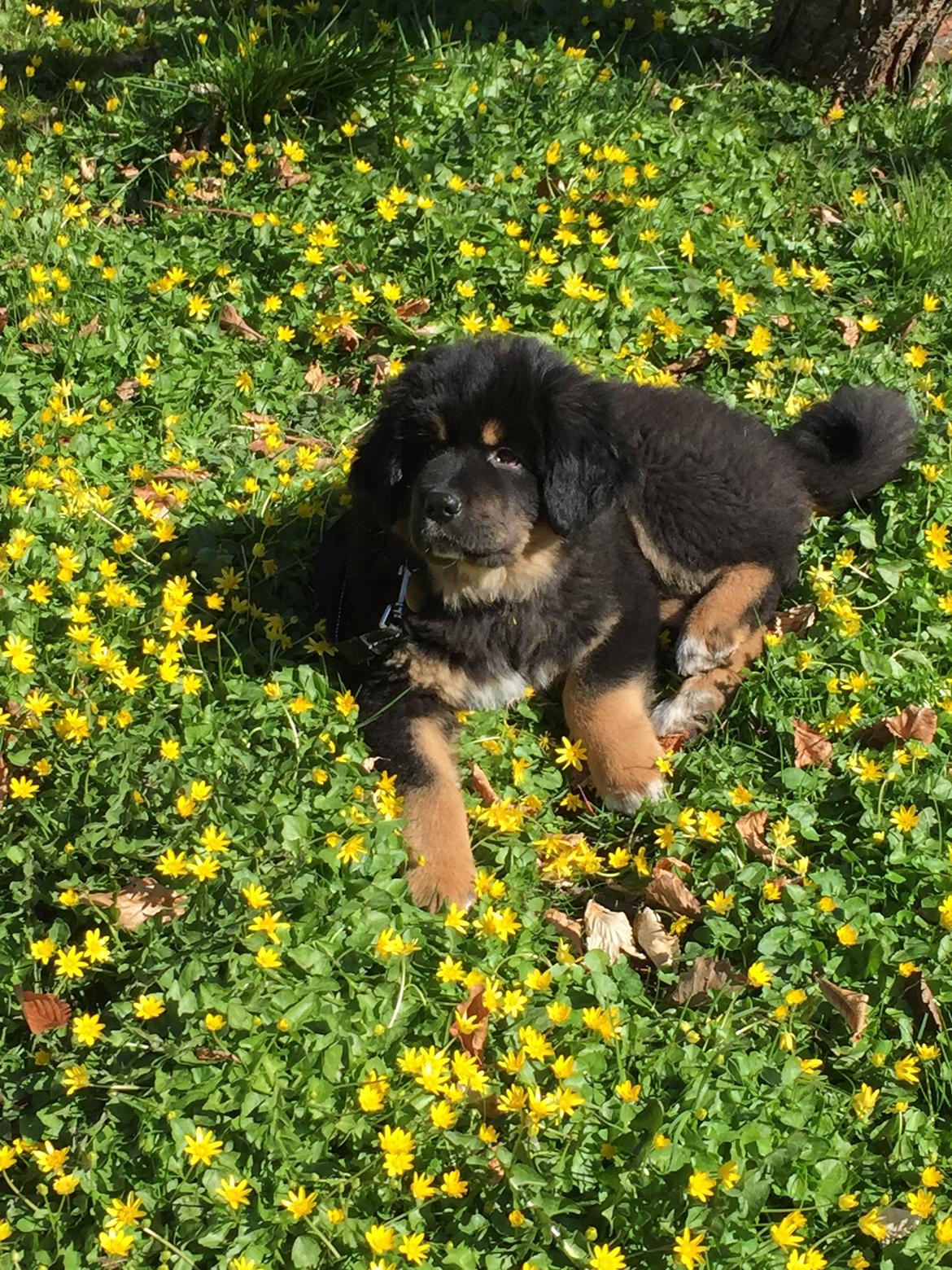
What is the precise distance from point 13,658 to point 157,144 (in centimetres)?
303

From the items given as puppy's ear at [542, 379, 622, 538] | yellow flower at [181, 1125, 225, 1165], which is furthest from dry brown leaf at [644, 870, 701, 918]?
yellow flower at [181, 1125, 225, 1165]

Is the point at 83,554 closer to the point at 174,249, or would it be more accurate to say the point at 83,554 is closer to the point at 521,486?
the point at 521,486

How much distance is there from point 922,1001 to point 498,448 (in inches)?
64.7

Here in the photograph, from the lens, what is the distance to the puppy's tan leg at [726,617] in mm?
3625

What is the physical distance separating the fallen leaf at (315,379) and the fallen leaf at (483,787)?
1738 millimetres

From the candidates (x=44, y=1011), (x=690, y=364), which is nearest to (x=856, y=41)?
(x=690, y=364)

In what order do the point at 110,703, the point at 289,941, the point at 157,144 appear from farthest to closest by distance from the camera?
the point at 157,144, the point at 110,703, the point at 289,941

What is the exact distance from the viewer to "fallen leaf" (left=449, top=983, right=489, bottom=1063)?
257 cm

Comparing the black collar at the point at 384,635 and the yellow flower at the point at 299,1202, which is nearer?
the yellow flower at the point at 299,1202

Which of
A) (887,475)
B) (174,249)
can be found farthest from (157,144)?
(887,475)

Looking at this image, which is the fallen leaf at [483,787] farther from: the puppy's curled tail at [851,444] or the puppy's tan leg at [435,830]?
the puppy's curled tail at [851,444]

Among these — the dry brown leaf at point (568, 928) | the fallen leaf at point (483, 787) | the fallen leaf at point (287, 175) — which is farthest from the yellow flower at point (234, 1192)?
the fallen leaf at point (287, 175)

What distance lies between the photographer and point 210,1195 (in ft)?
7.42

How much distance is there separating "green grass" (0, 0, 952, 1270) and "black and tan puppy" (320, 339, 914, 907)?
0.13m
